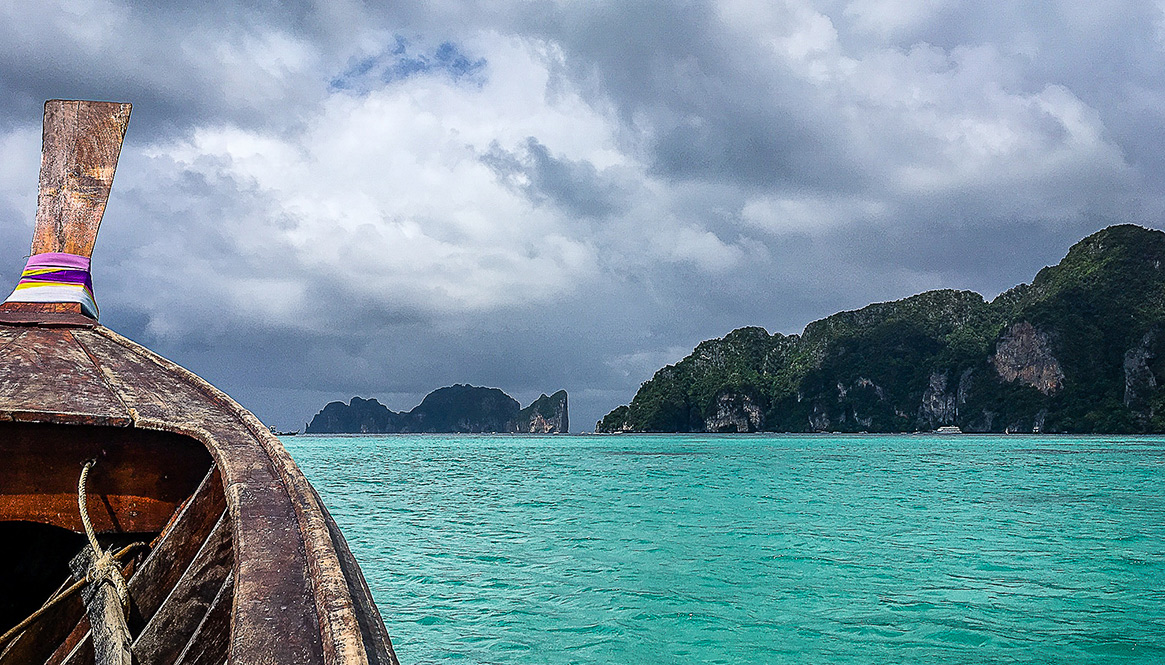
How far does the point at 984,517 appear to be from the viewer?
52.5ft

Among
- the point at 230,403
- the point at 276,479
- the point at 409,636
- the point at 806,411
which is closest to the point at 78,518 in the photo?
the point at 230,403

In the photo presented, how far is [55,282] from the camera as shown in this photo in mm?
4719

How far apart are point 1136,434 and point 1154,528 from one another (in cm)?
9136

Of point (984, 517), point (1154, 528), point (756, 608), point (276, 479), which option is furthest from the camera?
point (984, 517)

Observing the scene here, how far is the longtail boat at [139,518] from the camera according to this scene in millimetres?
2018

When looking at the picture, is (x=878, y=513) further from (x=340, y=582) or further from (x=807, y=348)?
(x=807, y=348)

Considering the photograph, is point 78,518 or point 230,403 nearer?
point 78,518

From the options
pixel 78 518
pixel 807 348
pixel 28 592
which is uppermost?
pixel 807 348

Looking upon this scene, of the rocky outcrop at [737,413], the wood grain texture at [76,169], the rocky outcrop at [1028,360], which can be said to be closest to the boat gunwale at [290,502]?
the wood grain texture at [76,169]

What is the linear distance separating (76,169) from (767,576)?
30.0 ft

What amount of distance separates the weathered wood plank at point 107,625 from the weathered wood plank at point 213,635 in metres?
0.20

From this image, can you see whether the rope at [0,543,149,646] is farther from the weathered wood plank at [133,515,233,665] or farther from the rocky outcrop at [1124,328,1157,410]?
the rocky outcrop at [1124,328,1157,410]

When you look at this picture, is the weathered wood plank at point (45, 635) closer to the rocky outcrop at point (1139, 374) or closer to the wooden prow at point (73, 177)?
the wooden prow at point (73, 177)

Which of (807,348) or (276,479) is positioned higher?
(807,348)
